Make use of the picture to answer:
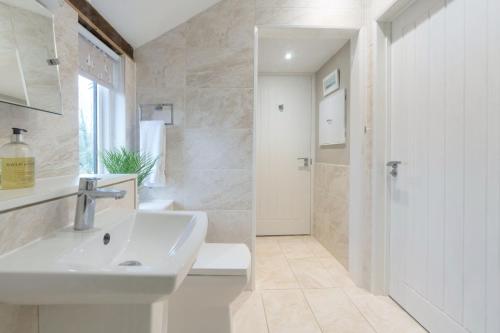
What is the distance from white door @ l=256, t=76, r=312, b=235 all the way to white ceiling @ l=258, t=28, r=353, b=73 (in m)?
0.23

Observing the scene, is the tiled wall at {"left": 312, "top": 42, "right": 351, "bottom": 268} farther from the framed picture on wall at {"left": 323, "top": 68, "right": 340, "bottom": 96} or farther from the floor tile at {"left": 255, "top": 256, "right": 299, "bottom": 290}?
the floor tile at {"left": 255, "top": 256, "right": 299, "bottom": 290}

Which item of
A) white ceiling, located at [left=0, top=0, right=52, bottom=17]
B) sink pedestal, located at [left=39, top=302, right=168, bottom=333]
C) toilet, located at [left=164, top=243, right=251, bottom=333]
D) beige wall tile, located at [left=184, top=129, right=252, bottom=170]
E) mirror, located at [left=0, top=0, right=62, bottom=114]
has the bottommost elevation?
toilet, located at [left=164, top=243, right=251, bottom=333]

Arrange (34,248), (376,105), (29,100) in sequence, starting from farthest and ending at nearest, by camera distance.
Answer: (376,105) < (29,100) < (34,248)

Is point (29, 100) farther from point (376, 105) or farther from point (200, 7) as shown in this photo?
point (376, 105)

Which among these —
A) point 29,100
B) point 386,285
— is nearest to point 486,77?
point 386,285

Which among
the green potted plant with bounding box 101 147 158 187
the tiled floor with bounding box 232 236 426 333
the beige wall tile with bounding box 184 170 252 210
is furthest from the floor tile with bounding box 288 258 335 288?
the green potted plant with bounding box 101 147 158 187

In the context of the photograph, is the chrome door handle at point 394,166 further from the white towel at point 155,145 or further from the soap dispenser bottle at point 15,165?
the soap dispenser bottle at point 15,165

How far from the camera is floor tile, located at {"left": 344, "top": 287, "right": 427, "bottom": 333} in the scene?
1.60 metres

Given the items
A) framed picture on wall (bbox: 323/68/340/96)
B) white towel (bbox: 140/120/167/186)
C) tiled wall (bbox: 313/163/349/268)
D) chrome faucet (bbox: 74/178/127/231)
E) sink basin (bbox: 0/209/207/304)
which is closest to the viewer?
sink basin (bbox: 0/209/207/304)

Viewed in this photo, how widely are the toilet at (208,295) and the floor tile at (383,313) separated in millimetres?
888

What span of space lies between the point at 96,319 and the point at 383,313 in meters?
1.70

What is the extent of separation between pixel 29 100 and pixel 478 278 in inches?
74.6

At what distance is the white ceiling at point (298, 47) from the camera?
6.77 feet

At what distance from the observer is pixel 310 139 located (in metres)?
3.37
